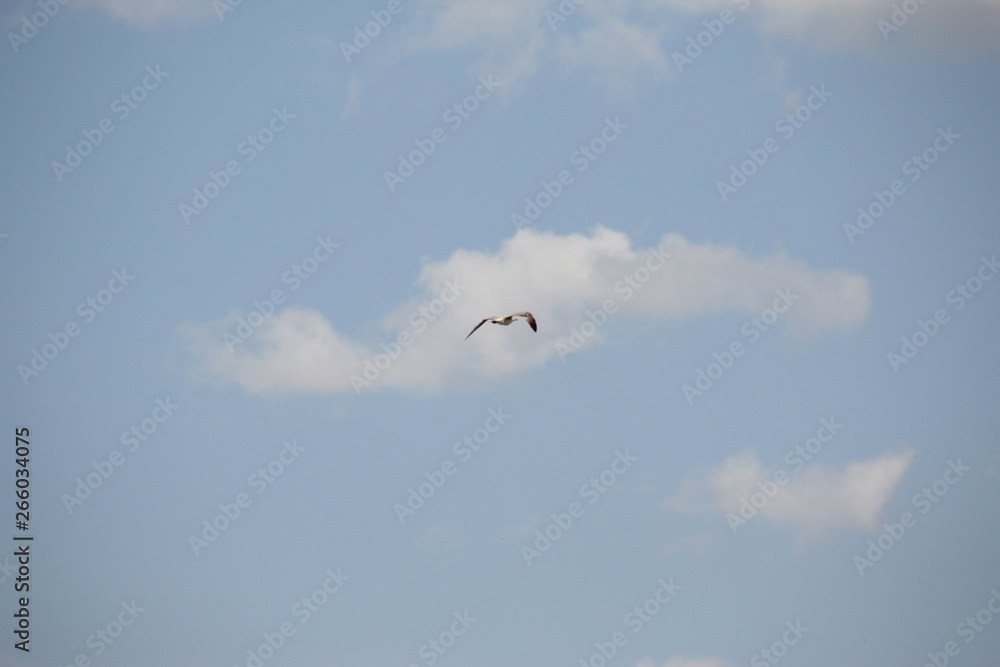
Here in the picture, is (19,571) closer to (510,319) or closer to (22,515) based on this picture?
(22,515)

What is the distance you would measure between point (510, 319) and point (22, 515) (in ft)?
110

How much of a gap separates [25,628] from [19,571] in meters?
3.77

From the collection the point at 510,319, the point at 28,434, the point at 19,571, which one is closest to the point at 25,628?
the point at 19,571

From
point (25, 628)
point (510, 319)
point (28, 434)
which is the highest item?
point (510, 319)

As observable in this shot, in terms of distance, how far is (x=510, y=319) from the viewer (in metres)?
102

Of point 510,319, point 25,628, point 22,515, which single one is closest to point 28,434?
point 22,515

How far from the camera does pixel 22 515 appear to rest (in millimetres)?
106625

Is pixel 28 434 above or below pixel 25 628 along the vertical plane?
above

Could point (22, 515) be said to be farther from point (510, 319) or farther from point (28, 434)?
point (510, 319)

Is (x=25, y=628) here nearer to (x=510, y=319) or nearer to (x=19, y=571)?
(x=19, y=571)

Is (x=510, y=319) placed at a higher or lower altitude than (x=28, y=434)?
→ higher

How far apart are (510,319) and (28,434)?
31816 millimetres

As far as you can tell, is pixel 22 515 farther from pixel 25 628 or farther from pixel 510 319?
pixel 510 319

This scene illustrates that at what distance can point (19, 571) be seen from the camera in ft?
357
